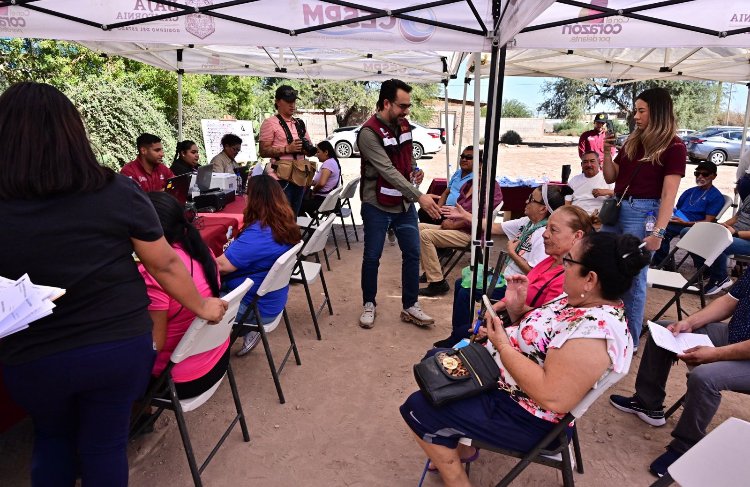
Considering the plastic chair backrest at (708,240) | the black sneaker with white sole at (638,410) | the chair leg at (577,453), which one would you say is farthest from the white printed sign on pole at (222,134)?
the chair leg at (577,453)

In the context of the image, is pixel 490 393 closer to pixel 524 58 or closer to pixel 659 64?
pixel 524 58

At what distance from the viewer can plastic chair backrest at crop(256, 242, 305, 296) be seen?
2479mm

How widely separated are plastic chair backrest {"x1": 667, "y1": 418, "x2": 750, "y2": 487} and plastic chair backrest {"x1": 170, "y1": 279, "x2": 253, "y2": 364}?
1.58m

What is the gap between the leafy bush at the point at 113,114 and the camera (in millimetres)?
8398

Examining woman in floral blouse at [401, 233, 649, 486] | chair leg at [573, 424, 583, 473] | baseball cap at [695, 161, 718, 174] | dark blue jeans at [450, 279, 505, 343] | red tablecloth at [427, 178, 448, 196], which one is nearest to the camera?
woman in floral blouse at [401, 233, 649, 486]

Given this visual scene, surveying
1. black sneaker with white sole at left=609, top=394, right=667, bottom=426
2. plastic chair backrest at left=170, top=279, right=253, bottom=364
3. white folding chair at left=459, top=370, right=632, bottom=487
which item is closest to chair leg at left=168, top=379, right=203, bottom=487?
plastic chair backrest at left=170, top=279, right=253, bottom=364

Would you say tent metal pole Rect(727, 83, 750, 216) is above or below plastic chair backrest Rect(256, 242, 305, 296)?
above

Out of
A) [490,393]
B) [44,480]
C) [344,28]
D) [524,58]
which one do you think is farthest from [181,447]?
[524,58]

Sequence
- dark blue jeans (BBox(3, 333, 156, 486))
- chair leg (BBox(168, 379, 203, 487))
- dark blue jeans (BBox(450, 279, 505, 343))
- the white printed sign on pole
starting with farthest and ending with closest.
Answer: the white printed sign on pole
dark blue jeans (BBox(450, 279, 505, 343))
chair leg (BBox(168, 379, 203, 487))
dark blue jeans (BBox(3, 333, 156, 486))

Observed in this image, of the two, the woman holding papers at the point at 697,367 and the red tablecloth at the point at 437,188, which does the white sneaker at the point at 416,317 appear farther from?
the red tablecloth at the point at 437,188

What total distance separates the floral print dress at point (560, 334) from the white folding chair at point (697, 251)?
2.10 m

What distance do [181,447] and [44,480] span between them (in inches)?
37.2

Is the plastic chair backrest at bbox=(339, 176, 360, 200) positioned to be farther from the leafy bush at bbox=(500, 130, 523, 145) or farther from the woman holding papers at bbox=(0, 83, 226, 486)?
the leafy bush at bbox=(500, 130, 523, 145)

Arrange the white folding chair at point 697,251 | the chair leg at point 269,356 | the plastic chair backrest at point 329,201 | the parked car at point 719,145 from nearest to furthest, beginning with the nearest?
the chair leg at point 269,356 → the white folding chair at point 697,251 → the plastic chair backrest at point 329,201 → the parked car at point 719,145
